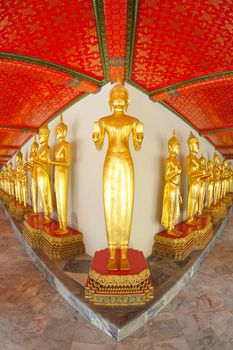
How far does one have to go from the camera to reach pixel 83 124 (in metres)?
3.08

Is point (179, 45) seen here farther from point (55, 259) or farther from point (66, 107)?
point (55, 259)

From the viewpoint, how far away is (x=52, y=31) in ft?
6.47

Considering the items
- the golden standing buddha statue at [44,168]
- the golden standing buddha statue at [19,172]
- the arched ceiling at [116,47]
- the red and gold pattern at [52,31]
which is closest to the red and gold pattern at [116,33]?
the arched ceiling at [116,47]

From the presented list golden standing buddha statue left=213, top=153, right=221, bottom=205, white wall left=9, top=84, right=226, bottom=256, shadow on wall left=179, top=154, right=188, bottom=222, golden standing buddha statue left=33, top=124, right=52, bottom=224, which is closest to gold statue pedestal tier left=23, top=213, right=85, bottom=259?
white wall left=9, top=84, right=226, bottom=256

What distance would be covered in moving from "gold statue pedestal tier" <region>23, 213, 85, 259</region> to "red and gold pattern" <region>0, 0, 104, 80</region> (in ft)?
6.49

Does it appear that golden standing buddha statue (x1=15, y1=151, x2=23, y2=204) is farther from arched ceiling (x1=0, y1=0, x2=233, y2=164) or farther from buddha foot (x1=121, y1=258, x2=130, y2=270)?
buddha foot (x1=121, y1=258, x2=130, y2=270)

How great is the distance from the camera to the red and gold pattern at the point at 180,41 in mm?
1751

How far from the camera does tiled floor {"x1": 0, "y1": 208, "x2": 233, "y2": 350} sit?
1698 mm

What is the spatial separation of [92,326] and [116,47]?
244 centimetres

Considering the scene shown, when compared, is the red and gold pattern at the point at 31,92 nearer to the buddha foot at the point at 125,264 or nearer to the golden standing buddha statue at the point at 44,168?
the golden standing buddha statue at the point at 44,168

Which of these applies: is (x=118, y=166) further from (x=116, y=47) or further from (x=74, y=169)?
(x=74, y=169)

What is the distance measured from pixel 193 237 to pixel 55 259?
1.82 metres

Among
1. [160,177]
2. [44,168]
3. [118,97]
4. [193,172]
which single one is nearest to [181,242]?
[160,177]

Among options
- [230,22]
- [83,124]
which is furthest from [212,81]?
[83,124]
